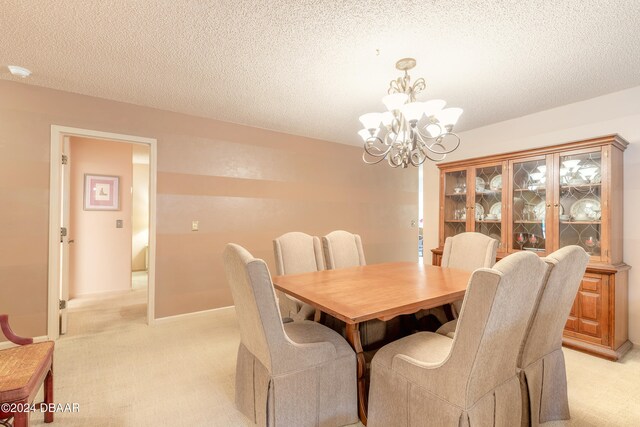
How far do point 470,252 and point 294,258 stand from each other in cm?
162

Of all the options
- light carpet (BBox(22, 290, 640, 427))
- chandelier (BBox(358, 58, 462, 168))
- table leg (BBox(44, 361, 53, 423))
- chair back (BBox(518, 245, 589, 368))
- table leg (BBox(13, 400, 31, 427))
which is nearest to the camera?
table leg (BBox(13, 400, 31, 427))

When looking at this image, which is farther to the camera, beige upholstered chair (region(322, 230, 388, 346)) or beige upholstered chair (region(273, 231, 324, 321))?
beige upholstered chair (region(322, 230, 388, 346))

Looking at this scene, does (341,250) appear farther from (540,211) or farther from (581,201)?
(581,201)

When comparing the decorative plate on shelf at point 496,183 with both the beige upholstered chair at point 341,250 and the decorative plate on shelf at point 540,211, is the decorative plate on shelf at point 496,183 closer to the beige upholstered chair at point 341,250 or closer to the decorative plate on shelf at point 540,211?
the decorative plate on shelf at point 540,211

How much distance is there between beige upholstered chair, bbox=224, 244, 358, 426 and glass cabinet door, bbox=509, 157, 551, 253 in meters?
2.50

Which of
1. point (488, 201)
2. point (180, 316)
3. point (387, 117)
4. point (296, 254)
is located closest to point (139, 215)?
point (180, 316)

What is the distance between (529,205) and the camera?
10.3 ft

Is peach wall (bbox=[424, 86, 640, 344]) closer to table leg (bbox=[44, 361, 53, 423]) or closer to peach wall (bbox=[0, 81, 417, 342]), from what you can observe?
peach wall (bbox=[0, 81, 417, 342])

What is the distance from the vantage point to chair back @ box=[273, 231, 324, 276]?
8.84 feet

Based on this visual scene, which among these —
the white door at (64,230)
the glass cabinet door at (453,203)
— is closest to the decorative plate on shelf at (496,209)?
the glass cabinet door at (453,203)

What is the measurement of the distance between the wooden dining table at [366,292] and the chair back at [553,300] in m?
0.42

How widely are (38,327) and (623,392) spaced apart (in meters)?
4.73

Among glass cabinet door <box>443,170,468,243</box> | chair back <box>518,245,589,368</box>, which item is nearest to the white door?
chair back <box>518,245,589,368</box>

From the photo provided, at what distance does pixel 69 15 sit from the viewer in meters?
1.76
